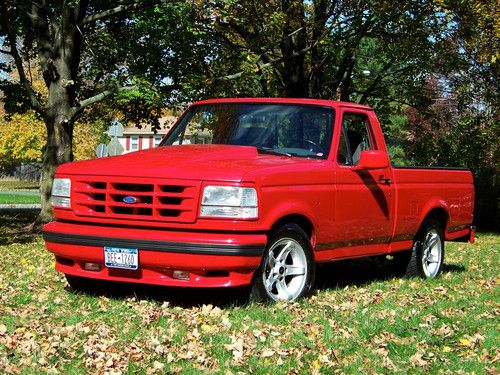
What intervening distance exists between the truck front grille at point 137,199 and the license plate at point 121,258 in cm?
29

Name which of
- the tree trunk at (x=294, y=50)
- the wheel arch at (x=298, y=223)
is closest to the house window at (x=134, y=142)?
the tree trunk at (x=294, y=50)

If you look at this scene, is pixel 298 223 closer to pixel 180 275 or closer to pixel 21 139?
pixel 180 275

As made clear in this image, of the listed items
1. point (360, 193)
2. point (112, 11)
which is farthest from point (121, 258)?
point (112, 11)

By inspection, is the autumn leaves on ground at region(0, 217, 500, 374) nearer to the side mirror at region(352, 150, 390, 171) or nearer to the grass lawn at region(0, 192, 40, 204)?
the side mirror at region(352, 150, 390, 171)

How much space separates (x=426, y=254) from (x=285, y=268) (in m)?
3.32

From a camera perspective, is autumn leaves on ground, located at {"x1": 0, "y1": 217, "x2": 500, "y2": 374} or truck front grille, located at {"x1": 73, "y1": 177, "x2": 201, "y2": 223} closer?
autumn leaves on ground, located at {"x1": 0, "y1": 217, "x2": 500, "y2": 374}

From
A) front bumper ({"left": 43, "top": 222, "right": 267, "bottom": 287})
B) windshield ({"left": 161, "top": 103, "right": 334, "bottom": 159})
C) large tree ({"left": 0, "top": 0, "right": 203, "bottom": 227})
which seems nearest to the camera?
front bumper ({"left": 43, "top": 222, "right": 267, "bottom": 287})

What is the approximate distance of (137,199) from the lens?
255 inches

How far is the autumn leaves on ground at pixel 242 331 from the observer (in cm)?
489

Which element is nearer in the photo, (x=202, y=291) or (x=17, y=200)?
(x=202, y=291)

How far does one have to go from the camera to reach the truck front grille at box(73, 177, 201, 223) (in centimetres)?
631

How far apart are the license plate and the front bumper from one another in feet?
0.13

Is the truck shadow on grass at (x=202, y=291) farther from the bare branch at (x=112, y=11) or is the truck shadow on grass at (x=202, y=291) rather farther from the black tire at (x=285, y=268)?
the bare branch at (x=112, y=11)

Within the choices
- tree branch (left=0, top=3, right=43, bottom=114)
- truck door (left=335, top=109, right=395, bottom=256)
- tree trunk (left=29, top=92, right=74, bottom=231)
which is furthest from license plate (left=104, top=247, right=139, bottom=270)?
tree branch (left=0, top=3, right=43, bottom=114)
